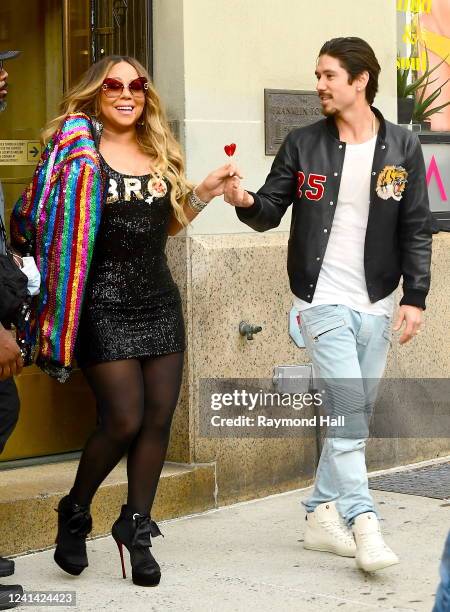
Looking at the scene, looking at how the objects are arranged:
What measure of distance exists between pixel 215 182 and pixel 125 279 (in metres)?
0.50

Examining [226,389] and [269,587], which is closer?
[269,587]

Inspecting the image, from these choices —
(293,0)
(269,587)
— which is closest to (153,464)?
(269,587)

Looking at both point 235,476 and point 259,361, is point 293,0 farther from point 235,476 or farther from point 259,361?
point 235,476

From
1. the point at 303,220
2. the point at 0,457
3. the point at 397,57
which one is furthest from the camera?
the point at 397,57

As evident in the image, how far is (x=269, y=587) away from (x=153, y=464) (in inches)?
25.5

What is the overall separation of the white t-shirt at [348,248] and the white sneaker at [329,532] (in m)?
0.86

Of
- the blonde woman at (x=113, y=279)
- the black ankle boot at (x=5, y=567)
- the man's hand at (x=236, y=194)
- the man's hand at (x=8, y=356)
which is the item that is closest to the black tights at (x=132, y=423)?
the blonde woman at (x=113, y=279)

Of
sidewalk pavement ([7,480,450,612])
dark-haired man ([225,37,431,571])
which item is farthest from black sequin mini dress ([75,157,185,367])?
sidewalk pavement ([7,480,450,612])

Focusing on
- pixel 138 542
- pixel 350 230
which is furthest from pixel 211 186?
pixel 138 542

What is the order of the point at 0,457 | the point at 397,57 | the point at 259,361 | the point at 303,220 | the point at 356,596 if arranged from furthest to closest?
the point at 397,57 → the point at 259,361 → the point at 0,457 → the point at 303,220 → the point at 356,596

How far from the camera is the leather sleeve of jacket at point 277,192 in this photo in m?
5.25

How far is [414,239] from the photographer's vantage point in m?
5.26

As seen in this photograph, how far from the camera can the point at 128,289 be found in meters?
4.89

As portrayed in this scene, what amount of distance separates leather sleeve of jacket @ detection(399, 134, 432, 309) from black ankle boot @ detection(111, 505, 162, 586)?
1.38m
